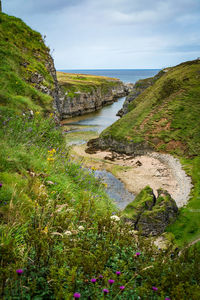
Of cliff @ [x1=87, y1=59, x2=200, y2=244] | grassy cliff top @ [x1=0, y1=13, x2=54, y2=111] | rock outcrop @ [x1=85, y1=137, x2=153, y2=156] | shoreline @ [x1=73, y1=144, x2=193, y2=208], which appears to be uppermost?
grassy cliff top @ [x1=0, y1=13, x2=54, y2=111]

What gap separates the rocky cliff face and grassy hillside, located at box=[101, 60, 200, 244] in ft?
100

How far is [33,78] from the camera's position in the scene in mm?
16297

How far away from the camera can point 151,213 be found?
52.6ft

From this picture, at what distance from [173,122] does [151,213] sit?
2911 cm

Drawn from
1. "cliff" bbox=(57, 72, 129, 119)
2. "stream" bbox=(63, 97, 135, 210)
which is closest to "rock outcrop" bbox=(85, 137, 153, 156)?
"stream" bbox=(63, 97, 135, 210)

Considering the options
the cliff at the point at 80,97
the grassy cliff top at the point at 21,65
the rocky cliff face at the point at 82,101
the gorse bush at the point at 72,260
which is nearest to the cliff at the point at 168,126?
the grassy cliff top at the point at 21,65

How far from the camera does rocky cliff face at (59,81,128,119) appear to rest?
7444cm

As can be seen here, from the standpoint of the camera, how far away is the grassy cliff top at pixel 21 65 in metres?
12.4

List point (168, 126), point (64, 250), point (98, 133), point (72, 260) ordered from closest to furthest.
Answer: point (72, 260)
point (64, 250)
point (168, 126)
point (98, 133)

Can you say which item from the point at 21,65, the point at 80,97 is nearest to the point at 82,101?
the point at 80,97

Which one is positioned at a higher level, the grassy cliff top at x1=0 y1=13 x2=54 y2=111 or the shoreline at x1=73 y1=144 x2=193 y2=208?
the grassy cliff top at x1=0 y1=13 x2=54 y2=111

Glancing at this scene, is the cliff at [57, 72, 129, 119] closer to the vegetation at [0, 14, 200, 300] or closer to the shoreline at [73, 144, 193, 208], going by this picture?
the shoreline at [73, 144, 193, 208]

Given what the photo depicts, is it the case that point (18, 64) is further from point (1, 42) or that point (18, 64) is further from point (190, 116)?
point (190, 116)

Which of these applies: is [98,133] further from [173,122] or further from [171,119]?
[173,122]
